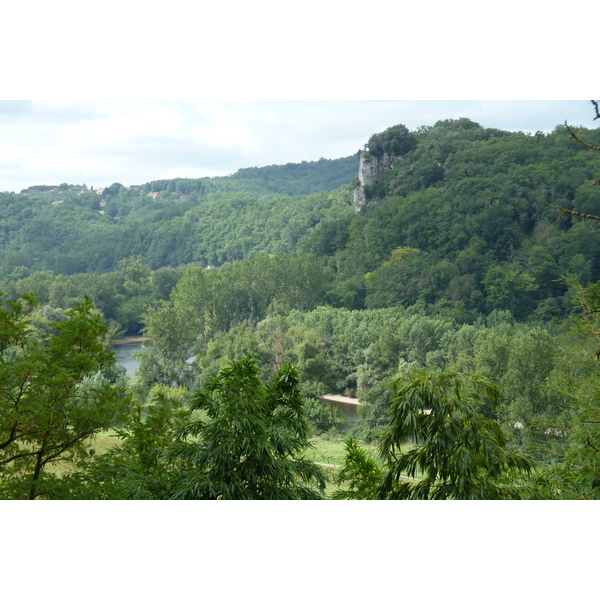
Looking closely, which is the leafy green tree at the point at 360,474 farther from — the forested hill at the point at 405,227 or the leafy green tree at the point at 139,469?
the forested hill at the point at 405,227

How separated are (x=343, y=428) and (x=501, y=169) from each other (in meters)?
11.1

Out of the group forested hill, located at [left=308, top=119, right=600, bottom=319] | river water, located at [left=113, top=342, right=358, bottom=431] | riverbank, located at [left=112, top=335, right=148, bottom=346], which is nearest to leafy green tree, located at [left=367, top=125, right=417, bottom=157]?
forested hill, located at [left=308, top=119, right=600, bottom=319]

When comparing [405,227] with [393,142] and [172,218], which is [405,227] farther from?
[172,218]

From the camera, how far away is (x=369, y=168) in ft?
70.6

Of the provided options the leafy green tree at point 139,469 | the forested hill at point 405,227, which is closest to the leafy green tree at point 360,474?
the leafy green tree at point 139,469

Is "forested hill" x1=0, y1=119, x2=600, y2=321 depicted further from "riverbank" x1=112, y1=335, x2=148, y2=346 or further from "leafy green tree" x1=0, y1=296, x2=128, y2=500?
"leafy green tree" x1=0, y1=296, x2=128, y2=500

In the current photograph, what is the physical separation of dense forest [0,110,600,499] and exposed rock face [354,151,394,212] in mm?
214

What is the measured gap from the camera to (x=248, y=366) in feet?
7.94

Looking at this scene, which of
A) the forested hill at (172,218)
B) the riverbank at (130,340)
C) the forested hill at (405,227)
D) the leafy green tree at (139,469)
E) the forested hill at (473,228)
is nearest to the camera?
the leafy green tree at (139,469)

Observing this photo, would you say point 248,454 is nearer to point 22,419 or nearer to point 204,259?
point 22,419

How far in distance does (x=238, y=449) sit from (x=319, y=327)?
443 inches

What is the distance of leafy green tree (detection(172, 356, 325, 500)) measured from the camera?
2152mm

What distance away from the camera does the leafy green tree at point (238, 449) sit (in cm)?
215
